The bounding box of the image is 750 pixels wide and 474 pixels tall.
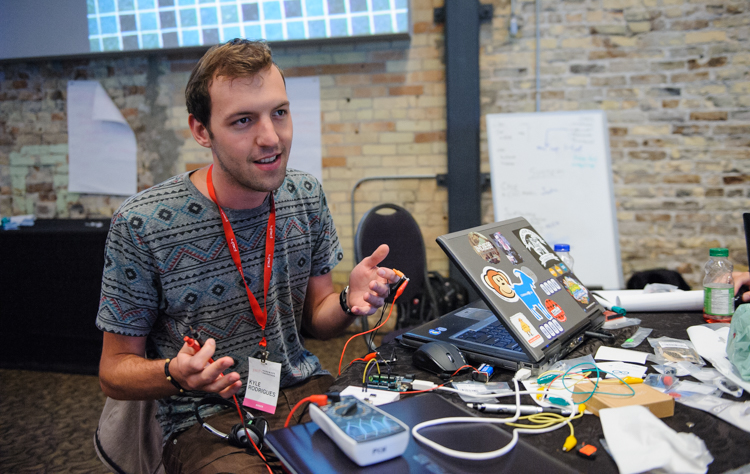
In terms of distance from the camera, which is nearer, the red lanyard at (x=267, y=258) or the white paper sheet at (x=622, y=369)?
the white paper sheet at (x=622, y=369)

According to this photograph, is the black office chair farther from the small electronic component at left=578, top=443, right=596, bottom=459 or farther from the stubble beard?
the small electronic component at left=578, top=443, right=596, bottom=459

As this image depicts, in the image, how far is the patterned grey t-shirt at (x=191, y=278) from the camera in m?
1.14

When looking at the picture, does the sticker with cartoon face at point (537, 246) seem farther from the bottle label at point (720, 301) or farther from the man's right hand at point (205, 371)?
the man's right hand at point (205, 371)

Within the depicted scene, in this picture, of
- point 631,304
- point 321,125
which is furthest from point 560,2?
point 631,304

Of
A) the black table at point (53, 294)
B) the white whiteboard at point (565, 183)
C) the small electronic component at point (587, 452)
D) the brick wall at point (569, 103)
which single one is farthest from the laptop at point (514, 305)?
the black table at point (53, 294)

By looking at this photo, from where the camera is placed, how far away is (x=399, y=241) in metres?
2.28

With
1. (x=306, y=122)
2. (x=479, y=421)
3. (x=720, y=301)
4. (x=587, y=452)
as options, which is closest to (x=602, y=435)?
(x=587, y=452)

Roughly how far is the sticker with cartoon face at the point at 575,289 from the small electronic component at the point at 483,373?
0.34m

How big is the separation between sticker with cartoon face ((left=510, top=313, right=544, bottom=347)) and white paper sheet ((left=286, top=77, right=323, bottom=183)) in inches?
101

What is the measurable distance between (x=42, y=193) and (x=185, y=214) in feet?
10.9

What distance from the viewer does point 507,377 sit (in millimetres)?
1001

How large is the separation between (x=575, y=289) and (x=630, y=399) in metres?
0.44

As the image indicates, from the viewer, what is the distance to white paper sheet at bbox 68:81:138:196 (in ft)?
11.8

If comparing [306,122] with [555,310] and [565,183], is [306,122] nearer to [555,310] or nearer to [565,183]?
[565,183]
